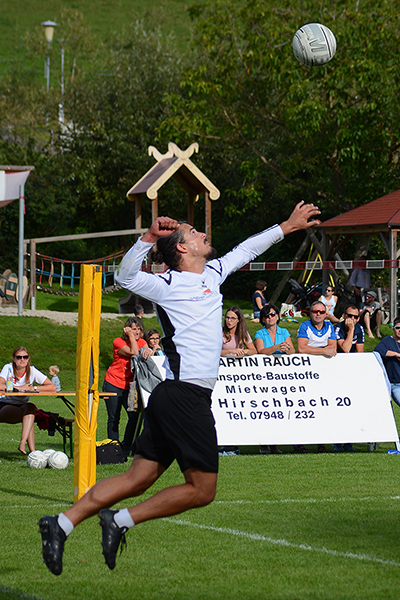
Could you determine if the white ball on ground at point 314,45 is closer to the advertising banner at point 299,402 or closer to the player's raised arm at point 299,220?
the advertising banner at point 299,402

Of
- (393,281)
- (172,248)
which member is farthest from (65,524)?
(393,281)

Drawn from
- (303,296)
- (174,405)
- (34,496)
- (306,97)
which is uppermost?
(306,97)

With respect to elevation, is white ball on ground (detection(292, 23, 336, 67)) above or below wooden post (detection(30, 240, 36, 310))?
above

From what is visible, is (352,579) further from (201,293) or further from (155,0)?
(155,0)

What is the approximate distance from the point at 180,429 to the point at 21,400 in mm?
6461

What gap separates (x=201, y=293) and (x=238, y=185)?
3354 centimetres

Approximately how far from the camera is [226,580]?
4883 mm

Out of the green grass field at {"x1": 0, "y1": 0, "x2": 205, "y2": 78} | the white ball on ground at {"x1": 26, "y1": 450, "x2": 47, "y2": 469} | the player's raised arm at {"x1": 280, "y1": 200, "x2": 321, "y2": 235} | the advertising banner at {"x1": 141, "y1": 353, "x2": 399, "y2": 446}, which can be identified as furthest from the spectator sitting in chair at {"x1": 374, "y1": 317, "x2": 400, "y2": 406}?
the green grass field at {"x1": 0, "y1": 0, "x2": 205, "y2": 78}

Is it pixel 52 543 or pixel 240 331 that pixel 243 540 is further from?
pixel 240 331

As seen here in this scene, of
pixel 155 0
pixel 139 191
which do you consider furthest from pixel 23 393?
pixel 155 0

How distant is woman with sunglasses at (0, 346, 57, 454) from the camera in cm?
1034

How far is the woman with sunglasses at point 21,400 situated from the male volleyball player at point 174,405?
5758 mm

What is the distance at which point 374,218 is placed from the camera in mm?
24812

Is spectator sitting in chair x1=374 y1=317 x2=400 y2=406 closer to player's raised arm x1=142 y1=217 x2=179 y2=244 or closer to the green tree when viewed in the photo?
player's raised arm x1=142 y1=217 x2=179 y2=244
